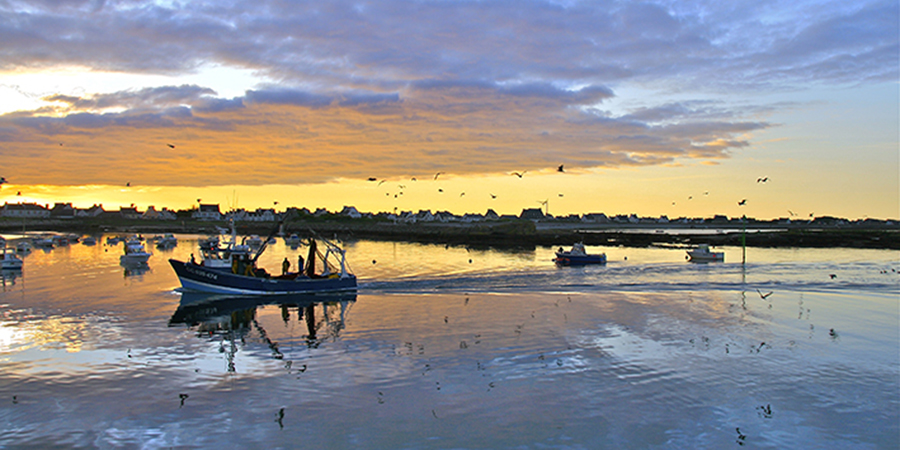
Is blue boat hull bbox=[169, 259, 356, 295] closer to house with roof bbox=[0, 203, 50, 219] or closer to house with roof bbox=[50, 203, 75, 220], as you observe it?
house with roof bbox=[50, 203, 75, 220]

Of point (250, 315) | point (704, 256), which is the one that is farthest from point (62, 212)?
point (704, 256)

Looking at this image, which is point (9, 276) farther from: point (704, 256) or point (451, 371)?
point (704, 256)

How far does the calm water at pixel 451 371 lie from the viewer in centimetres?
1143

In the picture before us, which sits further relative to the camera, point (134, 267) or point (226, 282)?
point (134, 267)

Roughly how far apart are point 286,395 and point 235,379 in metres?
2.23

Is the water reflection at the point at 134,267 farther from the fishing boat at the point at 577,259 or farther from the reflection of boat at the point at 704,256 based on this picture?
the reflection of boat at the point at 704,256

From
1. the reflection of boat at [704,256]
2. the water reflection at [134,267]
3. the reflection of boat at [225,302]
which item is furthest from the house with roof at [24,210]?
the reflection of boat at [704,256]

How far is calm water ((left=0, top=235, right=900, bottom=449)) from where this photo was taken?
11430 millimetres

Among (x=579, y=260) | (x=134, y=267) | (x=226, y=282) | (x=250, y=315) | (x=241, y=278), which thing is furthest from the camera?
(x=579, y=260)

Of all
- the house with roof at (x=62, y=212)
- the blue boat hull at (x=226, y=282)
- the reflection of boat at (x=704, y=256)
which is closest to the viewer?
the blue boat hull at (x=226, y=282)

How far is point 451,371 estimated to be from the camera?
1548 cm

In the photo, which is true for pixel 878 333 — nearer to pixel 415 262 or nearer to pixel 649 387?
pixel 649 387

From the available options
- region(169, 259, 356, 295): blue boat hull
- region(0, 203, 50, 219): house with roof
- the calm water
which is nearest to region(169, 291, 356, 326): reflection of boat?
the calm water

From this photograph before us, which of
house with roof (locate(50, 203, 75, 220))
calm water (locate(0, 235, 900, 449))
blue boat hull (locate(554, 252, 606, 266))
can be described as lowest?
calm water (locate(0, 235, 900, 449))
